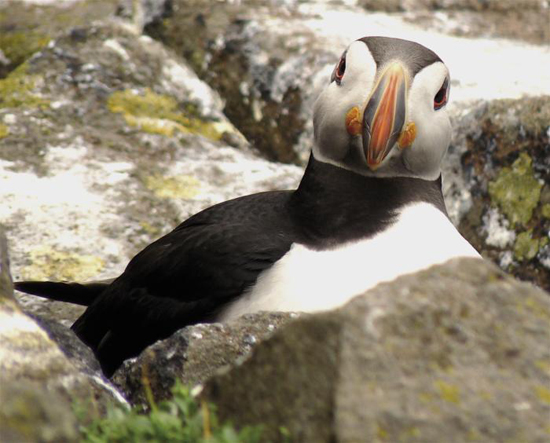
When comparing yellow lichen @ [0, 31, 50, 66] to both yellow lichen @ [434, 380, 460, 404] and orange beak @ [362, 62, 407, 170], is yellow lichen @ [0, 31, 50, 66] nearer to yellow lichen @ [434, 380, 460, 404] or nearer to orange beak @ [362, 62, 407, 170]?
orange beak @ [362, 62, 407, 170]

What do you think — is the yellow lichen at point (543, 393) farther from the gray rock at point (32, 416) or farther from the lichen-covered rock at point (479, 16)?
the lichen-covered rock at point (479, 16)

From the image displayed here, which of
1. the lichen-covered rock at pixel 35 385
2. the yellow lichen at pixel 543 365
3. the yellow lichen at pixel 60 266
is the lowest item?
the yellow lichen at pixel 60 266

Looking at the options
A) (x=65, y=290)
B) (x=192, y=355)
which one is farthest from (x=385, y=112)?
(x=65, y=290)

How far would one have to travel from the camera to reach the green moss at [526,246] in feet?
19.2

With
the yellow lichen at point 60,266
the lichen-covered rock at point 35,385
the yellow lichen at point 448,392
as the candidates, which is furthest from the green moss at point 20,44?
the yellow lichen at point 448,392

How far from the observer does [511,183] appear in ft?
19.8

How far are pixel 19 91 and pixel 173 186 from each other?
1332 mm

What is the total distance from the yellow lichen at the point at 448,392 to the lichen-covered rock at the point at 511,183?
11.7 feet

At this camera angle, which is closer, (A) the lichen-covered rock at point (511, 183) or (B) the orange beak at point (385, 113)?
(B) the orange beak at point (385, 113)

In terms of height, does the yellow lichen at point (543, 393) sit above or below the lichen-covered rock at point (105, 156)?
above

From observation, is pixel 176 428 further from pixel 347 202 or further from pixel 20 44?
pixel 20 44

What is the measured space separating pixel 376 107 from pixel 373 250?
24.0 inches

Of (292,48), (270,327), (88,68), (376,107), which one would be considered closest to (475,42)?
(292,48)

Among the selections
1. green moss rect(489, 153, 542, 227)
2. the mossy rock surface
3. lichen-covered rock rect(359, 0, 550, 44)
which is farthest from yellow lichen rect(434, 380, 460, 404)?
lichen-covered rock rect(359, 0, 550, 44)
